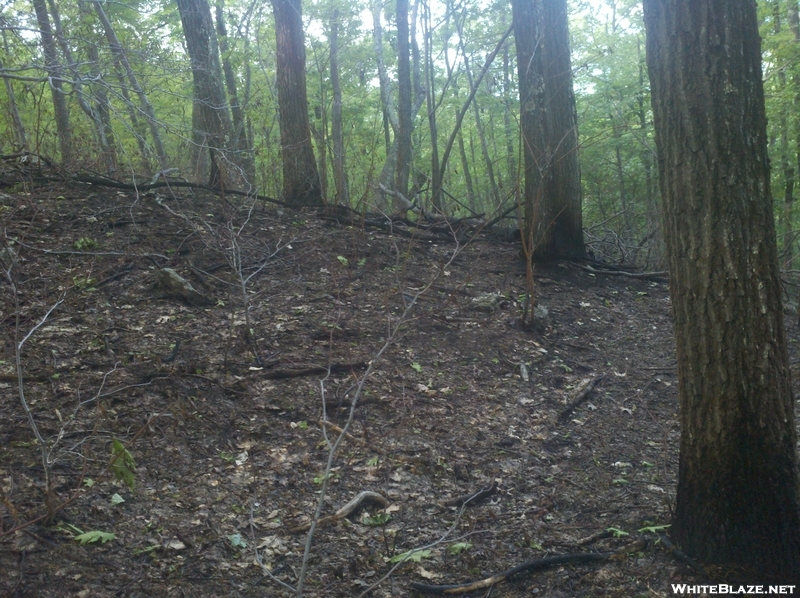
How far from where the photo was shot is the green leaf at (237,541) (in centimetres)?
315

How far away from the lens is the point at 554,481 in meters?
3.98

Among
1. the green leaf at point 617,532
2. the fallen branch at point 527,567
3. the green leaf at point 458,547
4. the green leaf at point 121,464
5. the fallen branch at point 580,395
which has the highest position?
the green leaf at point 121,464

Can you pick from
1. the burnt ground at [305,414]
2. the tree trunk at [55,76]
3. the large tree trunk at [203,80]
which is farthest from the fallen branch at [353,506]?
the large tree trunk at [203,80]

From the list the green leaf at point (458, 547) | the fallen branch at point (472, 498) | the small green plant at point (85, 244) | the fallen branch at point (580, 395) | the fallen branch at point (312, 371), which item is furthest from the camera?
the small green plant at point (85, 244)

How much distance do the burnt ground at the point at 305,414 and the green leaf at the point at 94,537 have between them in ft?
0.09

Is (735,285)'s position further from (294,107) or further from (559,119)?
(294,107)

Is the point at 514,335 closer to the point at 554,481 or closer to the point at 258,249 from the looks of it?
the point at 554,481

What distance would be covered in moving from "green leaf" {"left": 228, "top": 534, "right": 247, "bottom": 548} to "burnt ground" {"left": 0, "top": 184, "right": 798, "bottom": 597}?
0.03 metres

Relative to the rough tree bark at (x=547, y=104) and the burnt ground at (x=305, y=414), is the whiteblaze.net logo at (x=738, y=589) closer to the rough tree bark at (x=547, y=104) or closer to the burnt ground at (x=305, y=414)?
the burnt ground at (x=305, y=414)

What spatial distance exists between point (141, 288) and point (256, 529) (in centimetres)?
302

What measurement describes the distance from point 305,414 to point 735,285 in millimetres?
2812

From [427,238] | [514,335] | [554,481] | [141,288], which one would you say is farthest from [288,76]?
[554,481]

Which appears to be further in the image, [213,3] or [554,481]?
[213,3]

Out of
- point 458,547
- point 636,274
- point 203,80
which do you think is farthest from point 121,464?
Result: point 203,80
